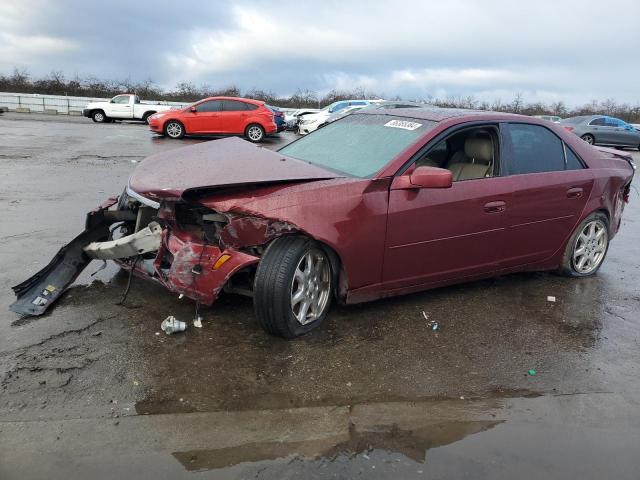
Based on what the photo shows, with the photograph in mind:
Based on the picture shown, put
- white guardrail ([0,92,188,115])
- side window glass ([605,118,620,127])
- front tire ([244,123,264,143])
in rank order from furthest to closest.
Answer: white guardrail ([0,92,188,115]) < side window glass ([605,118,620,127]) < front tire ([244,123,264,143])

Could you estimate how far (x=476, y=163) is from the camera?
15.0ft

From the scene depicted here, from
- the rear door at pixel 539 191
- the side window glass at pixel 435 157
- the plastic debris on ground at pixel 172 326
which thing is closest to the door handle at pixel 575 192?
the rear door at pixel 539 191

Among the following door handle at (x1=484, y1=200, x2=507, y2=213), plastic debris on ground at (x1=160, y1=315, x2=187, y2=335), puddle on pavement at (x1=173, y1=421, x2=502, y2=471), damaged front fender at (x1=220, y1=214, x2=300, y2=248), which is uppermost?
door handle at (x1=484, y1=200, x2=507, y2=213)

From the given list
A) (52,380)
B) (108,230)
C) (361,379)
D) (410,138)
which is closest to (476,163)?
(410,138)

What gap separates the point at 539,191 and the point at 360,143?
1.57 meters

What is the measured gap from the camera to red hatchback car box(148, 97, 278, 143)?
1888 centimetres

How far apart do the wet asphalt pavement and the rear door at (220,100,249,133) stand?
589 inches

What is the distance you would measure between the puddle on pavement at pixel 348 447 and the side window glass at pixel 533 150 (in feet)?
8.21

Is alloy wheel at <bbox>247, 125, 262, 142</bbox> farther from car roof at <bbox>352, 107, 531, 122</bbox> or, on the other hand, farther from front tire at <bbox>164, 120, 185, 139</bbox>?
car roof at <bbox>352, 107, 531, 122</bbox>

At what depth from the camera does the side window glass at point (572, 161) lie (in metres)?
4.93

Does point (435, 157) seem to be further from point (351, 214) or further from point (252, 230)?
point (252, 230)

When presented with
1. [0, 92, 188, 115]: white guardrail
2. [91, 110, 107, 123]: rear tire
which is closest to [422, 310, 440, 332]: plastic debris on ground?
[91, 110, 107, 123]: rear tire

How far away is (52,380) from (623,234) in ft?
23.2

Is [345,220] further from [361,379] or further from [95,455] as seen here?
[95,455]
